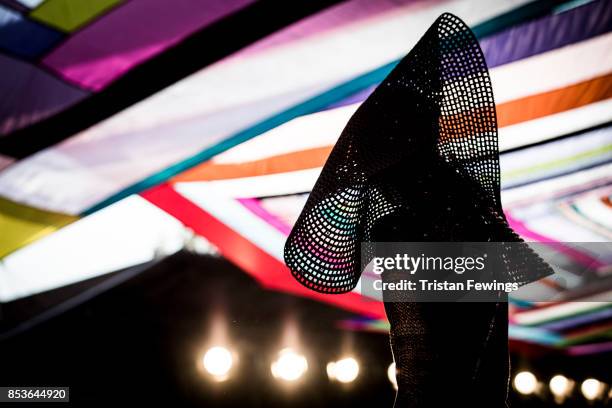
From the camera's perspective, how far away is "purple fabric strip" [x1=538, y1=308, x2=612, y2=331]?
447 centimetres

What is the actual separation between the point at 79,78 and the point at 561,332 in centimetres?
483

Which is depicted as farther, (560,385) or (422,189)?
(560,385)

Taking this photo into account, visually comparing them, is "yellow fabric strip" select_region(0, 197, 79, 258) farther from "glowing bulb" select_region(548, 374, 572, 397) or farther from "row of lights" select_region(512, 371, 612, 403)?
"glowing bulb" select_region(548, 374, 572, 397)

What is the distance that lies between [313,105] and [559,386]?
512 cm

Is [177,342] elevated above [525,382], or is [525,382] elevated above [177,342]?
[177,342]

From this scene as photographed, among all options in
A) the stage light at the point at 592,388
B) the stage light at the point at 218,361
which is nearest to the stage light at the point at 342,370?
the stage light at the point at 218,361

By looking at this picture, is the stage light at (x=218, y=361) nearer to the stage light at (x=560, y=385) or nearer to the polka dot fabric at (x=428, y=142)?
the stage light at (x=560, y=385)

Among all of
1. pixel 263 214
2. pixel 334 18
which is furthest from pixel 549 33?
pixel 263 214

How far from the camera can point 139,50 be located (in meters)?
1.85

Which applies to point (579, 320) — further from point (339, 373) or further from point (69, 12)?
point (69, 12)

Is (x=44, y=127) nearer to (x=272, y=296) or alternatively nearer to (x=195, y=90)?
(x=195, y=90)

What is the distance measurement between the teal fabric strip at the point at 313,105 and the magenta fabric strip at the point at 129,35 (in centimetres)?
58

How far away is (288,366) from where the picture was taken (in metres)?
4.64

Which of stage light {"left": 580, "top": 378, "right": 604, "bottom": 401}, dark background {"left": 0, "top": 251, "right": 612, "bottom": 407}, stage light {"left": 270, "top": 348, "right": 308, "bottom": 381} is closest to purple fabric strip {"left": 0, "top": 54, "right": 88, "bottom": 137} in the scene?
dark background {"left": 0, "top": 251, "right": 612, "bottom": 407}
